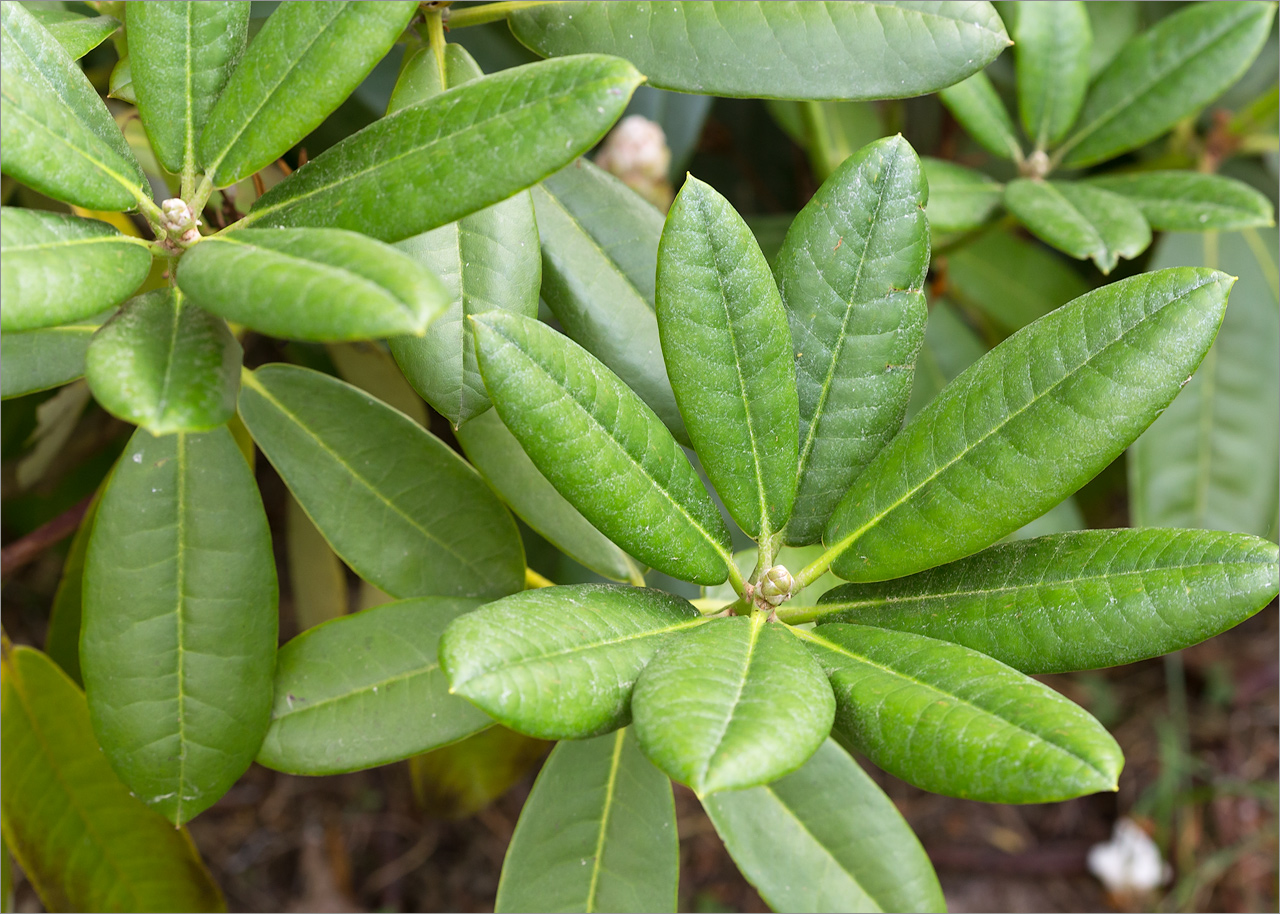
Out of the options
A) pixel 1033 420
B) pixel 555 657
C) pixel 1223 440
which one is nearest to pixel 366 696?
pixel 555 657

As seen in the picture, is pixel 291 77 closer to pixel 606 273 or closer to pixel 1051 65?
pixel 606 273

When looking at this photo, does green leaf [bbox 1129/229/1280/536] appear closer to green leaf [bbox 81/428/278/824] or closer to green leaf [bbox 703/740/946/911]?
green leaf [bbox 703/740/946/911]

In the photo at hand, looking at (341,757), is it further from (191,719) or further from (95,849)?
(95,849)

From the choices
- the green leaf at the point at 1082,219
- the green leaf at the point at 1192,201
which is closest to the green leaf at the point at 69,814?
the green leaf at the point at 1082,219

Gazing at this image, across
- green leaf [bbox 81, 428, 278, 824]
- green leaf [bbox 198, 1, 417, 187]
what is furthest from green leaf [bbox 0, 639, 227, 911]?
green leaf [bbox 198, 1, 417, 187]

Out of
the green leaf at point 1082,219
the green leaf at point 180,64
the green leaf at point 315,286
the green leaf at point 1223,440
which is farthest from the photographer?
the green leaf at point 1223,440

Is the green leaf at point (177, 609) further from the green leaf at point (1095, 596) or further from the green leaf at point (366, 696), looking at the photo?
the green leaf at point (1095, 596)

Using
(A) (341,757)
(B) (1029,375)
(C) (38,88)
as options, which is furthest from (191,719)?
(B) (1029,375)
